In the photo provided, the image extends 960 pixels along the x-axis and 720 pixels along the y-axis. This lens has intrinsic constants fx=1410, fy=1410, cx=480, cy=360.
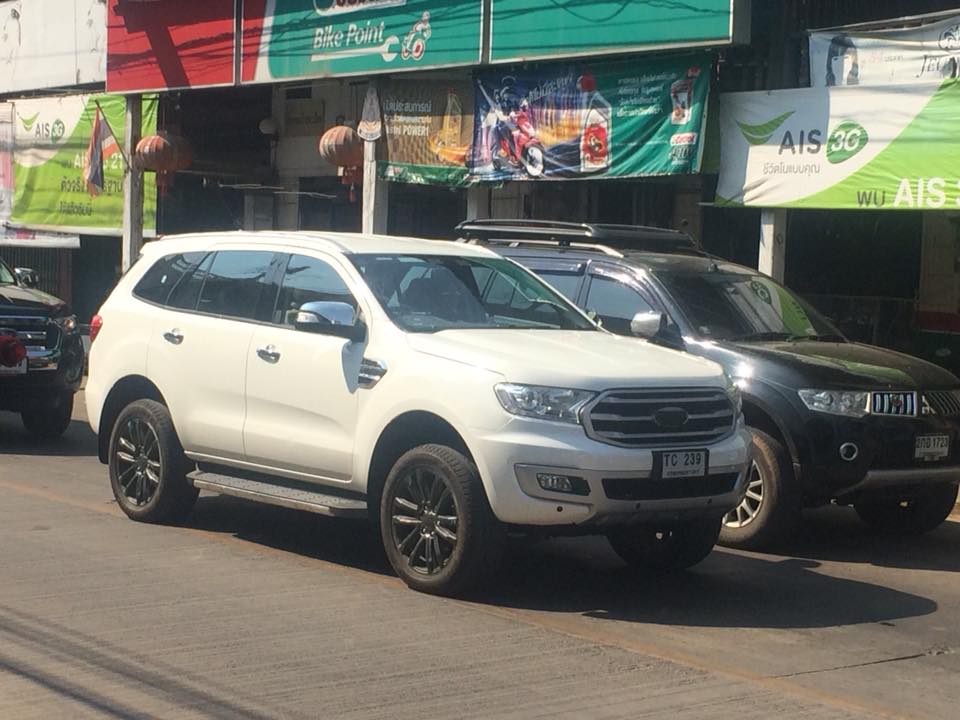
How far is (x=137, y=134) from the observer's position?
23094mm

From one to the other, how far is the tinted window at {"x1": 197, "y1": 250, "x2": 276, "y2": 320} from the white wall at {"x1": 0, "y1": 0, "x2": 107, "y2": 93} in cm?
1600

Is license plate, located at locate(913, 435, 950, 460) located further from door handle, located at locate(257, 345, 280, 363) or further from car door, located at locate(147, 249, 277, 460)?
car door, located at locate(147, 249, 277, 460)

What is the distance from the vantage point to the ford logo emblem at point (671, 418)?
23.8 ft

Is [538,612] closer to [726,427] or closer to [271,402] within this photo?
[726,427]

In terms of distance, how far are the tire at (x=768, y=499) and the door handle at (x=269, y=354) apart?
300 cm

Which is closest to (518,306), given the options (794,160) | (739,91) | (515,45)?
(794,160)

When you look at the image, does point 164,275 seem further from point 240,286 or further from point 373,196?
point 373,196

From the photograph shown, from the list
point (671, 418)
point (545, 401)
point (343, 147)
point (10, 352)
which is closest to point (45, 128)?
point (343, 147)

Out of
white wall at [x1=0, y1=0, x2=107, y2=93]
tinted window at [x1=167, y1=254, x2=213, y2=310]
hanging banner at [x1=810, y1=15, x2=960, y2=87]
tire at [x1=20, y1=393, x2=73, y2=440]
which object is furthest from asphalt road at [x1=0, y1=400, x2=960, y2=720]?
white wall at [x1=0, y1=0, x2=107, y2=93]

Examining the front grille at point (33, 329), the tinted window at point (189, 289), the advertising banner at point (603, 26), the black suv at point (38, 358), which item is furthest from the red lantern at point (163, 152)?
the tinted window at point (189, 289)

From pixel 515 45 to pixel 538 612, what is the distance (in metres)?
10.6

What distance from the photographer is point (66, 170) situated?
2412 cm

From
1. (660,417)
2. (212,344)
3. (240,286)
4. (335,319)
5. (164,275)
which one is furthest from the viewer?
(164,275)

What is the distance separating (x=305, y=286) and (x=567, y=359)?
1.95 meters
